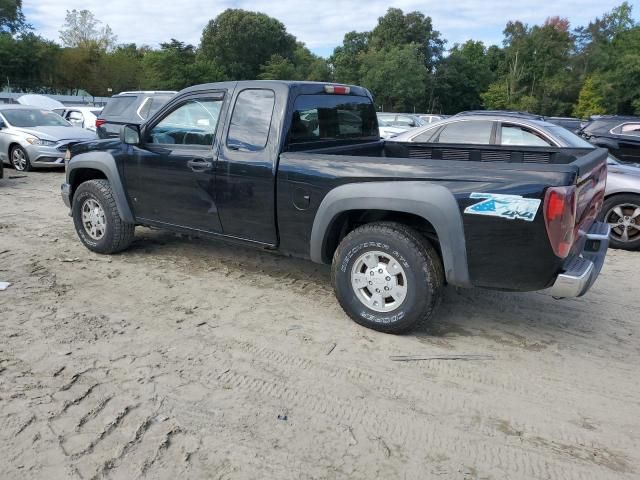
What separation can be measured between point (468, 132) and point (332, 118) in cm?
324

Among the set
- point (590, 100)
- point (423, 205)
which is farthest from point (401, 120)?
point (590, 100)

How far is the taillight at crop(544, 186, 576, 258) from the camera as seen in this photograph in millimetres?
3213

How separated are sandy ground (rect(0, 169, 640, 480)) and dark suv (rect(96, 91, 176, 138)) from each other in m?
5.94

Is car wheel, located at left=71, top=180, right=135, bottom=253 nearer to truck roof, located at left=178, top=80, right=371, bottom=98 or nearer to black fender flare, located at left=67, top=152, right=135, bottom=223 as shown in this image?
black fender flare, located at left=67, top=152, right=135, bottom=223

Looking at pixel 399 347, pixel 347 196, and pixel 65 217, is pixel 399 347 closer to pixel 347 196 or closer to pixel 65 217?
pixel 347 196

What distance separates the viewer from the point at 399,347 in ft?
12.7

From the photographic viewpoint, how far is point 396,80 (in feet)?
185

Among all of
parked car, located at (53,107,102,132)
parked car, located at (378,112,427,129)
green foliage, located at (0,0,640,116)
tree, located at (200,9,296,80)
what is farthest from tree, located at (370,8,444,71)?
parked car, located at (53,107,102,132)

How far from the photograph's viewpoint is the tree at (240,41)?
71938 mm

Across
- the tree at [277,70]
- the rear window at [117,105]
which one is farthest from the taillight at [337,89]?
the tree at [277,70]

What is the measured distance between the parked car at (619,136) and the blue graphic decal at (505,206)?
29.6 feet

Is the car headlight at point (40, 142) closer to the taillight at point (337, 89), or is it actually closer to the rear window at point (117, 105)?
the rear window at point (117, 105)

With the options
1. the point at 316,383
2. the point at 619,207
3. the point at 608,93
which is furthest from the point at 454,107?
the point at 316,383

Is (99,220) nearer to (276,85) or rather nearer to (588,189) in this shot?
(276,85)
